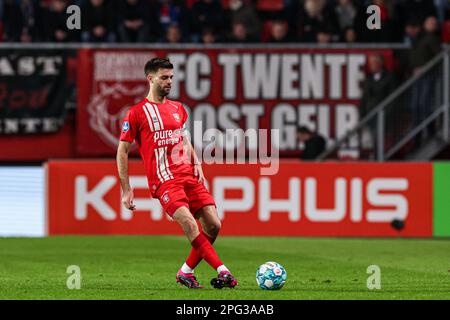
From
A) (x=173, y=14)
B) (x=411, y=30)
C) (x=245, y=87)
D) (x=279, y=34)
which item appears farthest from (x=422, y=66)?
(x=173, y=14)

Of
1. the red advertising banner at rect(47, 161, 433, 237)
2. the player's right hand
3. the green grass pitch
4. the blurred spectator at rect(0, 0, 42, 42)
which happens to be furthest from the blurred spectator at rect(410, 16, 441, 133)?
the player's right hand

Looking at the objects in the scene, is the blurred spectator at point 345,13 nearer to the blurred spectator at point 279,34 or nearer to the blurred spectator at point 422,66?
the blurred spectator at point 279,34

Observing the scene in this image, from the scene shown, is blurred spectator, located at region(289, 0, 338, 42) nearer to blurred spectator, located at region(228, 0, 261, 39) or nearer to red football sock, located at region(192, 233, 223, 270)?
blurred spectator, located at region(228, 0, 261, 39)

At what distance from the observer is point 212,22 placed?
23672mm

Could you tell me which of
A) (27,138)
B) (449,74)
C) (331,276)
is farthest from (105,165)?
(331,276)

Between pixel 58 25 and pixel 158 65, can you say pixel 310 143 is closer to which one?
pixel 58 25

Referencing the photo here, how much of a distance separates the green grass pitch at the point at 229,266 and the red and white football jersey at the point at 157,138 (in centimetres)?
114

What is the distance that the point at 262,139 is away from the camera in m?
23.0

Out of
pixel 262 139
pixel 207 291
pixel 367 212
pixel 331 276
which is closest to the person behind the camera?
pixel 207 291

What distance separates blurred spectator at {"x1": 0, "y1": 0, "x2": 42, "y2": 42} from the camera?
23748 millimetres

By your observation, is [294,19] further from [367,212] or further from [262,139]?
[367,212]

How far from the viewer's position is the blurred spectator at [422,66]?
2228 centimetres

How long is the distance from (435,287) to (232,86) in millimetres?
11043

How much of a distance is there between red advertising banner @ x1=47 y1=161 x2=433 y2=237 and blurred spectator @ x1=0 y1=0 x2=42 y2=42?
3.46m
